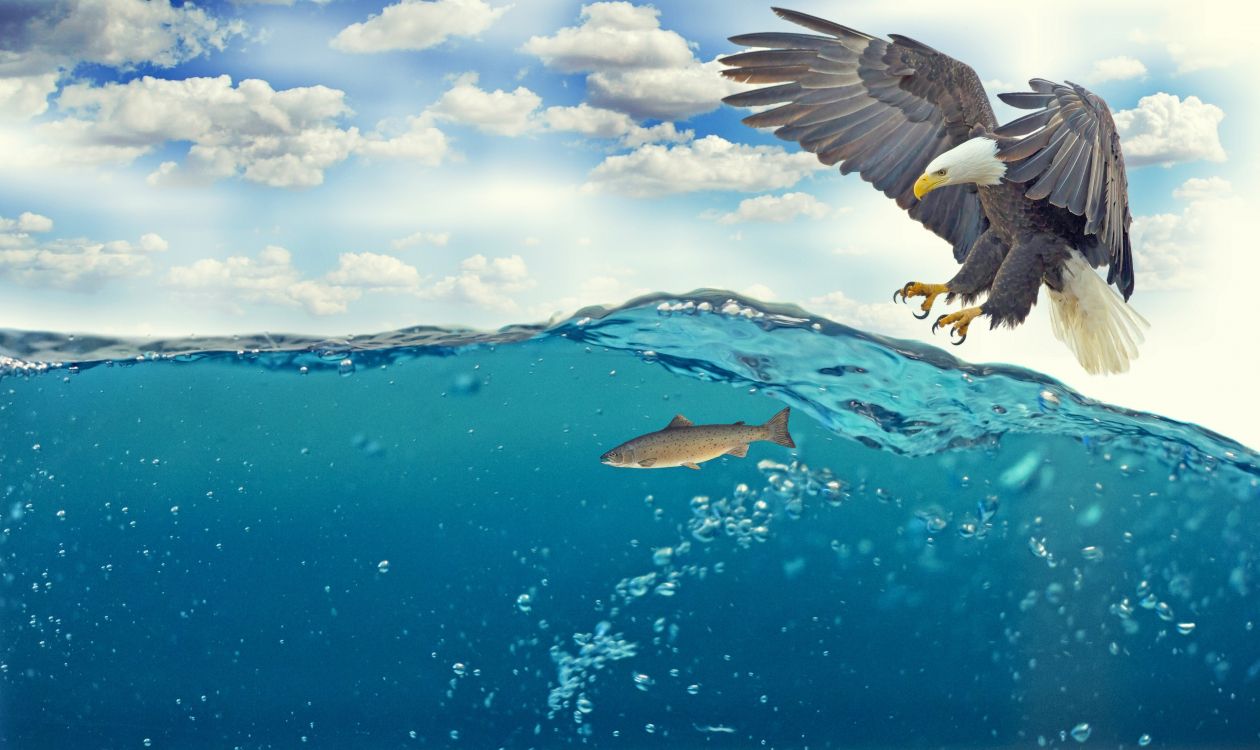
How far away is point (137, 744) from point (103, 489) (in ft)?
4.65

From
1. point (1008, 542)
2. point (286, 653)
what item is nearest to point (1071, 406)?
point (1008, 542)

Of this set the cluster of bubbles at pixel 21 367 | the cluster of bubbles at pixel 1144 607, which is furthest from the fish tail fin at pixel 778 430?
the cluster of bubbles at pixel 21 367

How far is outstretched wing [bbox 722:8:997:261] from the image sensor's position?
3930 millimetres

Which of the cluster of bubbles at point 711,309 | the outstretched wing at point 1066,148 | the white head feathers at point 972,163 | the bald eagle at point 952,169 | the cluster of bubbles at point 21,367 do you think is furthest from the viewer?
the cluster of bubbles at point 21,367

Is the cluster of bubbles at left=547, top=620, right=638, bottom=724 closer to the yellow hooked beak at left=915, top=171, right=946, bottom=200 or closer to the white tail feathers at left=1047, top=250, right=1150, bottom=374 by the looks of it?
the white tail feathers at left=1047, top=250, right=1150, bottom=374

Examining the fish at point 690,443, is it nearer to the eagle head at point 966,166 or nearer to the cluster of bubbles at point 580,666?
the eagle head at point 966,166

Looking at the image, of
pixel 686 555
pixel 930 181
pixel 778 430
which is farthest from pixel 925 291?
pixel 686 555

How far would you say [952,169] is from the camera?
3.69 metres

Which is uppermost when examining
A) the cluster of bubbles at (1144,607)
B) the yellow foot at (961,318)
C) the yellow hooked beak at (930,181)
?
the yellow hooked beak at (930,181)

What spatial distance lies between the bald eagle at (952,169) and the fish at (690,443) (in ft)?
2.66

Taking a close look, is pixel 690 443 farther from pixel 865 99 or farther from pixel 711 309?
pixel 865 99

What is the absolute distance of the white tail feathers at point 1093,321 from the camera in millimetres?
3982

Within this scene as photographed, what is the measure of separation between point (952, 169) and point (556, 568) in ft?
10.8

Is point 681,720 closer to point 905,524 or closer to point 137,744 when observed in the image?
point 905,524
